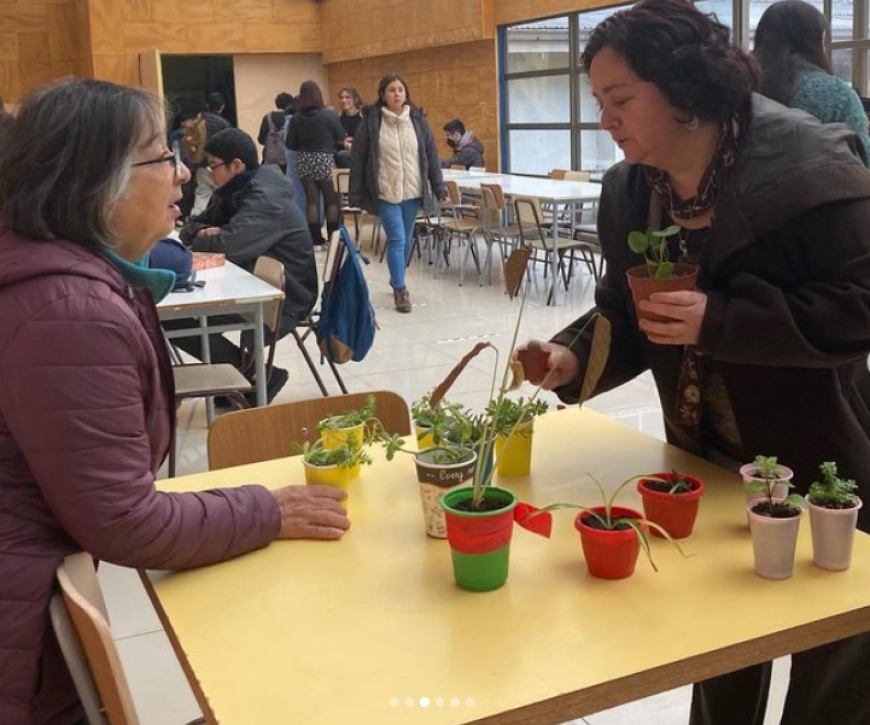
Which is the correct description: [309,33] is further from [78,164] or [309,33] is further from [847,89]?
[78,164]

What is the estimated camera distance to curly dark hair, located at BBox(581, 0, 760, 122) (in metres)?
1.66

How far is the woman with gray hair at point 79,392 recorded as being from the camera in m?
1.32

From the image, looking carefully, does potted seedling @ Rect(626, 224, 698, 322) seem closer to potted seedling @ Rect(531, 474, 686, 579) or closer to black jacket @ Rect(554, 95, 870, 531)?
black jacket @ Rect(554, 95, 870, 531)

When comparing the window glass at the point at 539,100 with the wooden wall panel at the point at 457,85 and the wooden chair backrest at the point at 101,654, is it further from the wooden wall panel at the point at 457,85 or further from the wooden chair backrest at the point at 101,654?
the wooden chair backrest at the point at 101,654

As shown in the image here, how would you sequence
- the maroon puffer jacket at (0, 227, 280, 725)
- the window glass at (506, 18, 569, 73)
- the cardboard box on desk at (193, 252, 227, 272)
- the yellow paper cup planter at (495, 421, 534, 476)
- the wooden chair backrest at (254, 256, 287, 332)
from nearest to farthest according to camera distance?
the maroon puffer jacket at (0, 227, 280, 725), the yellow paper cup planter at (495, 421, 534, 476), the wooden chair backrest at (254, 256, 287, 332), the cardboard box on desk at (193, 252, 227, 272), the window glass at (506, 18, 569, 73)

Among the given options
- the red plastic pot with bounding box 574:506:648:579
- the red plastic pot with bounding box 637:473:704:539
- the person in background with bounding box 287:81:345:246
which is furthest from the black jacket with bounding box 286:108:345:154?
the red plastic pot with bounding box 574:506:648:579

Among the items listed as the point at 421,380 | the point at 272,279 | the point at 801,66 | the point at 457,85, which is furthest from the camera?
the point at 457,85

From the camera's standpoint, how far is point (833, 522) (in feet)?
4.43

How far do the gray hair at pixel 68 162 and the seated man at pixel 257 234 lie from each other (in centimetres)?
318

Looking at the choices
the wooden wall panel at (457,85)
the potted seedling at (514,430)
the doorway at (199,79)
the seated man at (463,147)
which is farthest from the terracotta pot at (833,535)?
the doorway at (199,79)

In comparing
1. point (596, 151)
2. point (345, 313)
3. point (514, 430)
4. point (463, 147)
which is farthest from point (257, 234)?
point (463, 147)

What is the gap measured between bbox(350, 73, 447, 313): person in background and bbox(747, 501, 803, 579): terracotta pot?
6.07 m

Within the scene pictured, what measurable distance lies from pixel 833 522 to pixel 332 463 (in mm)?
801

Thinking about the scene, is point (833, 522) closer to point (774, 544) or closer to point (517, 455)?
point (774, 544)
